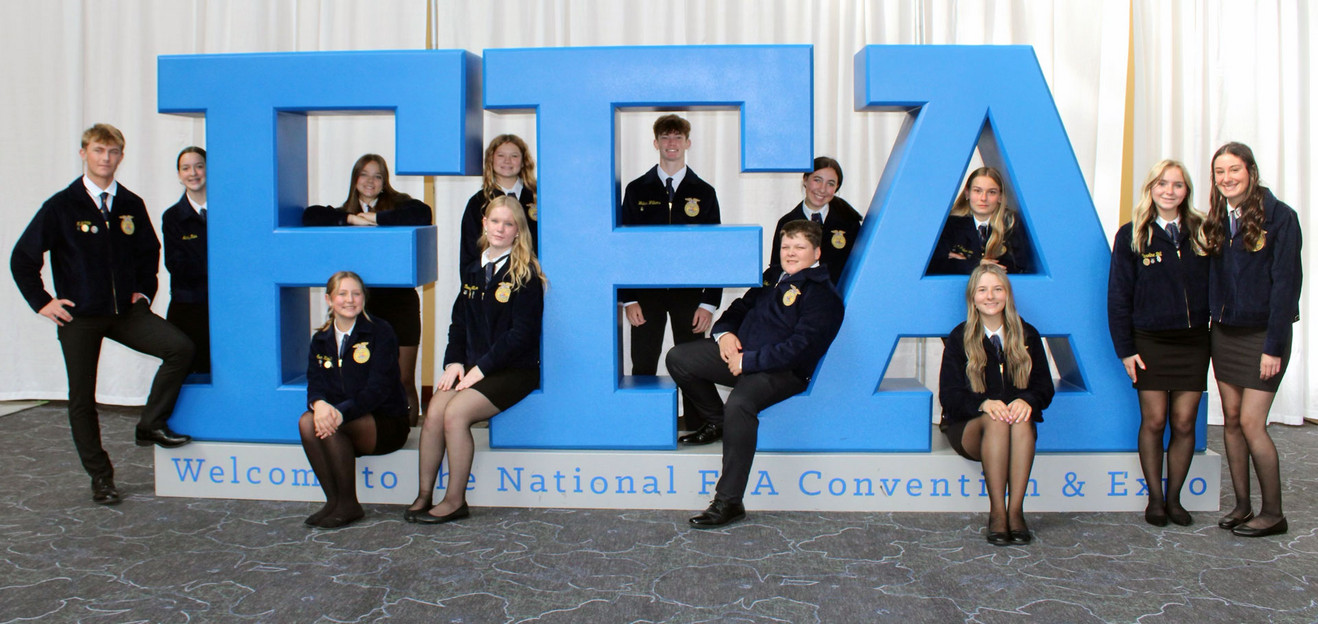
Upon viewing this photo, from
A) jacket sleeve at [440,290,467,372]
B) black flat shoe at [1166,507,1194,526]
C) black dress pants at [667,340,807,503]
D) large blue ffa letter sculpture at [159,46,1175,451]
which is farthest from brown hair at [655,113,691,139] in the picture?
black flat shoe at [1166,507,1194,526]

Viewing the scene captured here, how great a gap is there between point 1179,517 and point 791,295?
1411 mm

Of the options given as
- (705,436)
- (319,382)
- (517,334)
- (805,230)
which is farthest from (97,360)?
(805,230)

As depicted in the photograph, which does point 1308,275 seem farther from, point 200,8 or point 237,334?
point 200,8

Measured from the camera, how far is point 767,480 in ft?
11.4

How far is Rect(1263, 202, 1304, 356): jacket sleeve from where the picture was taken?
301cm

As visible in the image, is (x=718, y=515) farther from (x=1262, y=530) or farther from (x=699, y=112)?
(x=699, y=112)

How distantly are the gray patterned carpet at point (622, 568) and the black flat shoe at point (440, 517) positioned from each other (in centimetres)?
3

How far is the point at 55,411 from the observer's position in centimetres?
520

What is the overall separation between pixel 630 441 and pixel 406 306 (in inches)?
47.4

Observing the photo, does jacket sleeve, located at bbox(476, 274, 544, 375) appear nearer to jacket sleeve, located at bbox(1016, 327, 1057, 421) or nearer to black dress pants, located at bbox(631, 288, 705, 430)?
black dress pants, located at bbox(631, 288, 705, 430)

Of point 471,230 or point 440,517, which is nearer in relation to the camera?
point 440,517

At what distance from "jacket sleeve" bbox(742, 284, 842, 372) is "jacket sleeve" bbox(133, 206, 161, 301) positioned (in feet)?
6.98

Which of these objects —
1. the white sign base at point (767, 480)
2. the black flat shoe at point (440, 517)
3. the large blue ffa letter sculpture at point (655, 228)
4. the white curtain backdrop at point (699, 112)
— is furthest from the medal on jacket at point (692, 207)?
the black flat shoe at point (440, 517)

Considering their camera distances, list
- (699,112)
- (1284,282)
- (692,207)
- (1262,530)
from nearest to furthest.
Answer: (1284,282) < (1262,530) < (692,207) < (699,112)
